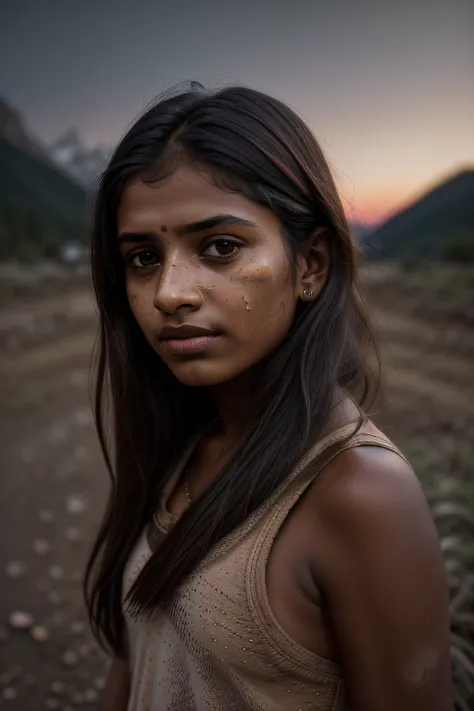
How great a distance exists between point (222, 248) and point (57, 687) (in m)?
1.85

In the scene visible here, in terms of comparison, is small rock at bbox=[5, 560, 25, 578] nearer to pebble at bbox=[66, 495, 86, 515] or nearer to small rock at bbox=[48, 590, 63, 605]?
small rock at bbox=[48, 590, 63, 605]

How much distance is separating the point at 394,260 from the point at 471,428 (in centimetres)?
89

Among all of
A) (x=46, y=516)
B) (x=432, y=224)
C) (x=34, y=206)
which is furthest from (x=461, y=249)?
(x=46, y=516)

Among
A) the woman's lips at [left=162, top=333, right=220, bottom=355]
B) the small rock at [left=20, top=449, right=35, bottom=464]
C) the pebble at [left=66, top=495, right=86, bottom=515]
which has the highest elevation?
the woman's lips at [left=162, top=333, right=220, bottom=355]

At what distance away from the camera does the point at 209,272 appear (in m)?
0.93

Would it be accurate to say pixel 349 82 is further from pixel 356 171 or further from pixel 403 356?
pixel 403 356

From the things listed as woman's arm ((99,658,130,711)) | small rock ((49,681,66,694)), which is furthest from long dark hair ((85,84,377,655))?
small rock ((49,681,66,694))

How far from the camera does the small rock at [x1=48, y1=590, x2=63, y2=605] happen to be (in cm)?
228

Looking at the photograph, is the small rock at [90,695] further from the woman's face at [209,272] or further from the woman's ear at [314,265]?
the woman's ear at [314,265]

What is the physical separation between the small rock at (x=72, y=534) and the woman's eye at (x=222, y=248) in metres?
1.96

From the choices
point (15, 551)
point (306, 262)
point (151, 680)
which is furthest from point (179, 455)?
point (15, 551)

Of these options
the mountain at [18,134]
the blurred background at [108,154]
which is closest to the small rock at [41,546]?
the blurred background at [108,154]

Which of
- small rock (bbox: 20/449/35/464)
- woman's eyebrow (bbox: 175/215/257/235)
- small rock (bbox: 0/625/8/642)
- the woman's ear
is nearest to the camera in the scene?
woman's eyebrow (bbox: 175/215/257/235)

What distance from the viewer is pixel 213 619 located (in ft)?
3.00
